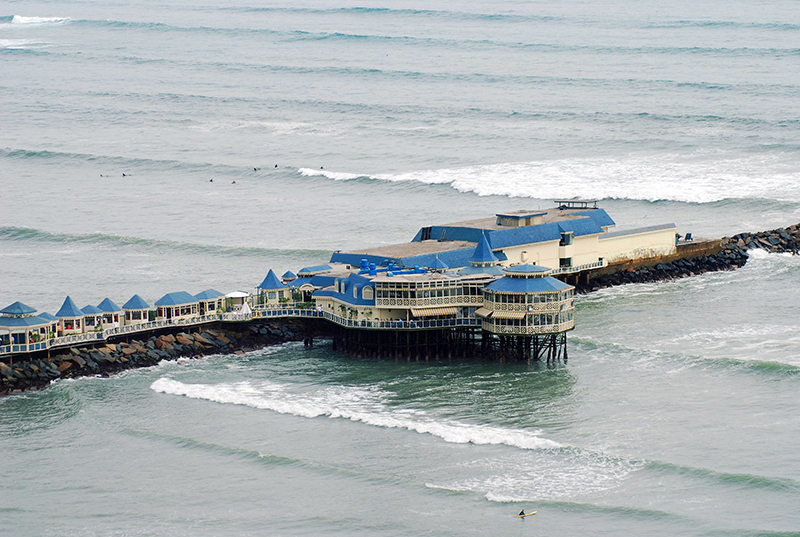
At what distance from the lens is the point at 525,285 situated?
5903 cm

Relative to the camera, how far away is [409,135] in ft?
396

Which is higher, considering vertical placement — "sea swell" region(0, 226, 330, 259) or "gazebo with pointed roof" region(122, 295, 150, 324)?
"sea swell" region(0, 226, 330, 259)

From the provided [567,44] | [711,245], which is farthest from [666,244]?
[567,44]

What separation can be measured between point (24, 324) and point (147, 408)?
27.1 ft

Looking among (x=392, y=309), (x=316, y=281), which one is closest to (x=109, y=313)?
(x=316, y=281)

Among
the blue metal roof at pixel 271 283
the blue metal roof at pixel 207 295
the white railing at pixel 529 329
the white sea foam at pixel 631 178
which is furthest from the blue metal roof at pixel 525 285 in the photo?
the white sea foam at pixel 631 178

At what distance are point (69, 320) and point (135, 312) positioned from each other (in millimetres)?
3334

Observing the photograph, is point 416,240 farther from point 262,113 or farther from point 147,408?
point 262,113

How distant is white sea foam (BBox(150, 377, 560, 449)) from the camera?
48.2m

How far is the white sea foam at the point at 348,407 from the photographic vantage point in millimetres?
48250

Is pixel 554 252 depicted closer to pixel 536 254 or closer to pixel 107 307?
pixel 536 254

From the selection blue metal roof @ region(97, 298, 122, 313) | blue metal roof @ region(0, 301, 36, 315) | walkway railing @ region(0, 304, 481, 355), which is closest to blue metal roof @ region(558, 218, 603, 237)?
walkway railing @ region(0, 304, 481, 355)

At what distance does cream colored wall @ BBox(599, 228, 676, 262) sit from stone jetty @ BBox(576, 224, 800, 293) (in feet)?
1.67

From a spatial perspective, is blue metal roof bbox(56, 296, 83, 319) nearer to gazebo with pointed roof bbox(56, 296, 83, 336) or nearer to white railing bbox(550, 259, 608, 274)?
gazebo with pointed roof bbox(56, 296, 83, 336)
